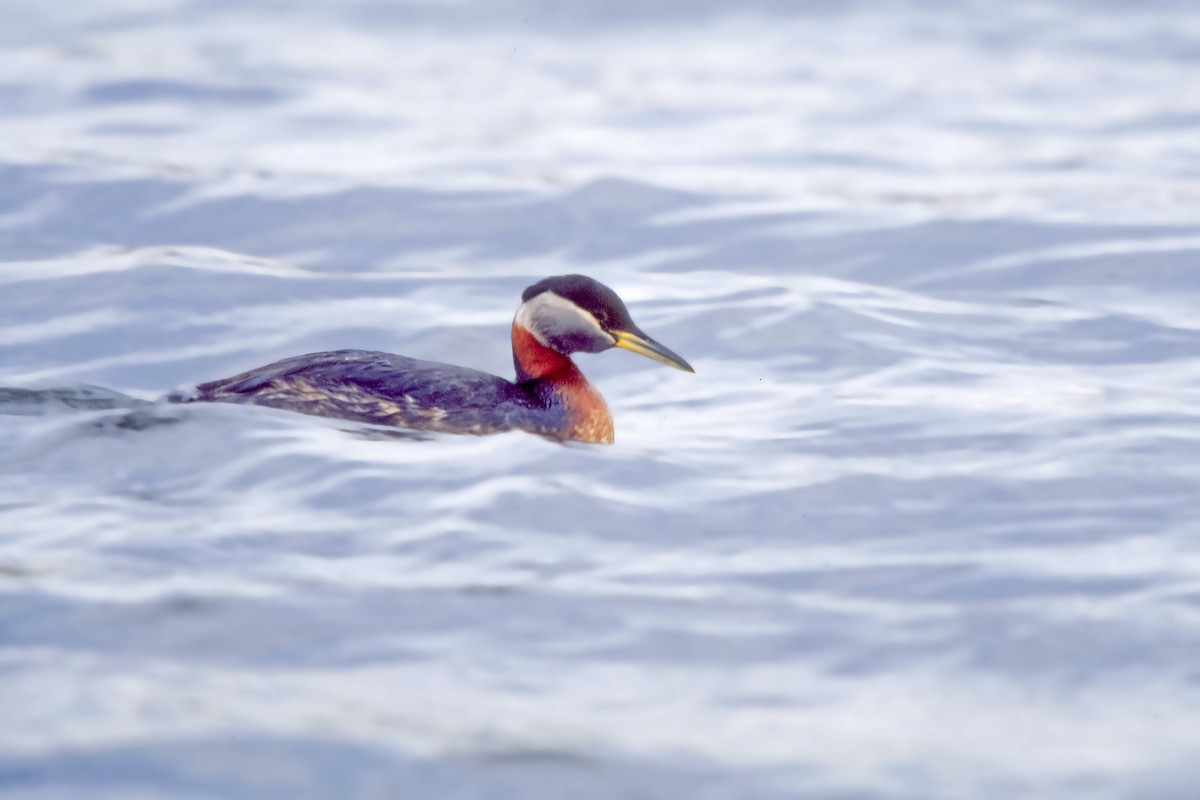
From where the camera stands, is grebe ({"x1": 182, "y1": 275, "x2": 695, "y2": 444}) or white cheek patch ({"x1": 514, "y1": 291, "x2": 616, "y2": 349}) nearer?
grebe ({"x1": 182, "y1": 275, "x2": 695, "y2": 444})

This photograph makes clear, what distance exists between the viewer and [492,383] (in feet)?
26.6

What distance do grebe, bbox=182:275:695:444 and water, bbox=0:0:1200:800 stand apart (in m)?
0.17

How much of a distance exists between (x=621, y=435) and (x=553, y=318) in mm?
639

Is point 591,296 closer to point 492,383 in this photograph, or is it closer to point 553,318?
point 553,318

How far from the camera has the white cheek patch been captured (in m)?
8.21

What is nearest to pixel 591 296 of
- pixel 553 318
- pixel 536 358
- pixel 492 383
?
pixel 553 318

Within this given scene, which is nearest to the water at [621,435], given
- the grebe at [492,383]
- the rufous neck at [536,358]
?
the grebe at [492,383]

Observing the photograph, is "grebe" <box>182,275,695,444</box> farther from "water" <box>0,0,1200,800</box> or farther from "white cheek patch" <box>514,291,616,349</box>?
"water" <box>0,0,1200,800</box>

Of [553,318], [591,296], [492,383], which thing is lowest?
[492,383]

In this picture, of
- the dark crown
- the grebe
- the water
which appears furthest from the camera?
the dark crown

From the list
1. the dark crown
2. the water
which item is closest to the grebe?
the dark crown

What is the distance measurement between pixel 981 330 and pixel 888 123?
4932 millimetres

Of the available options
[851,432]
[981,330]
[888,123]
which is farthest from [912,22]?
[851,432]

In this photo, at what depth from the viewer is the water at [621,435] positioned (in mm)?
5211
